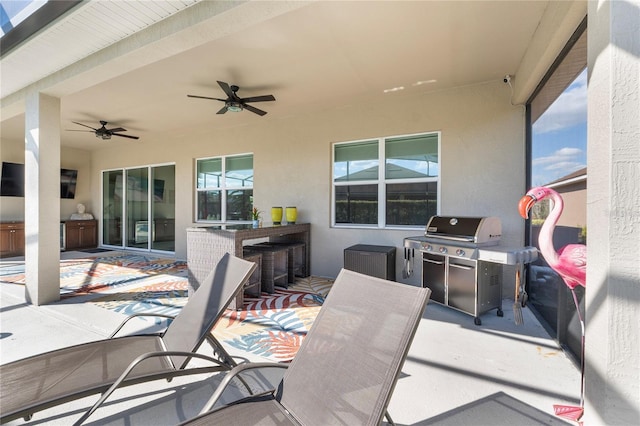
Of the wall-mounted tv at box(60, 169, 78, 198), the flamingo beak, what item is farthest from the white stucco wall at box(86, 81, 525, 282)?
the wall-mounted tv at box(60, 169, 78, 198)

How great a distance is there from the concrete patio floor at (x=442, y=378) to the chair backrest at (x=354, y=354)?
30.4 inches

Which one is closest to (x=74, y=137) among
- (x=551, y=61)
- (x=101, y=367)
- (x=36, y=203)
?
(x=36, y=203)

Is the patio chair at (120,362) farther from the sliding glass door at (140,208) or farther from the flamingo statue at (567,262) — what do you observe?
the sliding glass door at (140,208)

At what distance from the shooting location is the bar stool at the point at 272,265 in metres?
4.58

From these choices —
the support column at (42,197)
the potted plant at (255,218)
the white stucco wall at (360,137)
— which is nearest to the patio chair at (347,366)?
the potted plant at (255,218)

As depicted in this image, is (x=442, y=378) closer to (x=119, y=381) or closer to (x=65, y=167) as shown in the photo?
(x=119, y=381)

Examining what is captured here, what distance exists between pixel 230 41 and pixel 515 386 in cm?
429

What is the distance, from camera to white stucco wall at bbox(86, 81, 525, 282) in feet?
14.1

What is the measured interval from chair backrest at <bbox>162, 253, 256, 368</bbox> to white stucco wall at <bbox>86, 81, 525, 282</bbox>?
11.0 ft

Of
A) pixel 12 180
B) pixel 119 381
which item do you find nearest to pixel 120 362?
pixel 119 381

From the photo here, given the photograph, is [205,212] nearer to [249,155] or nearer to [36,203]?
[249,155]

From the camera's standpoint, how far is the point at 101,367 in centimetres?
184

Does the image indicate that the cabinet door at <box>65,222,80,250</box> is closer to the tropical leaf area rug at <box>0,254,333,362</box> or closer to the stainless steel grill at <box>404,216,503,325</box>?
the tropical leaf area rug at <box>0,254,333,362</box>

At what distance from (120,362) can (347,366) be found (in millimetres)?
1537
